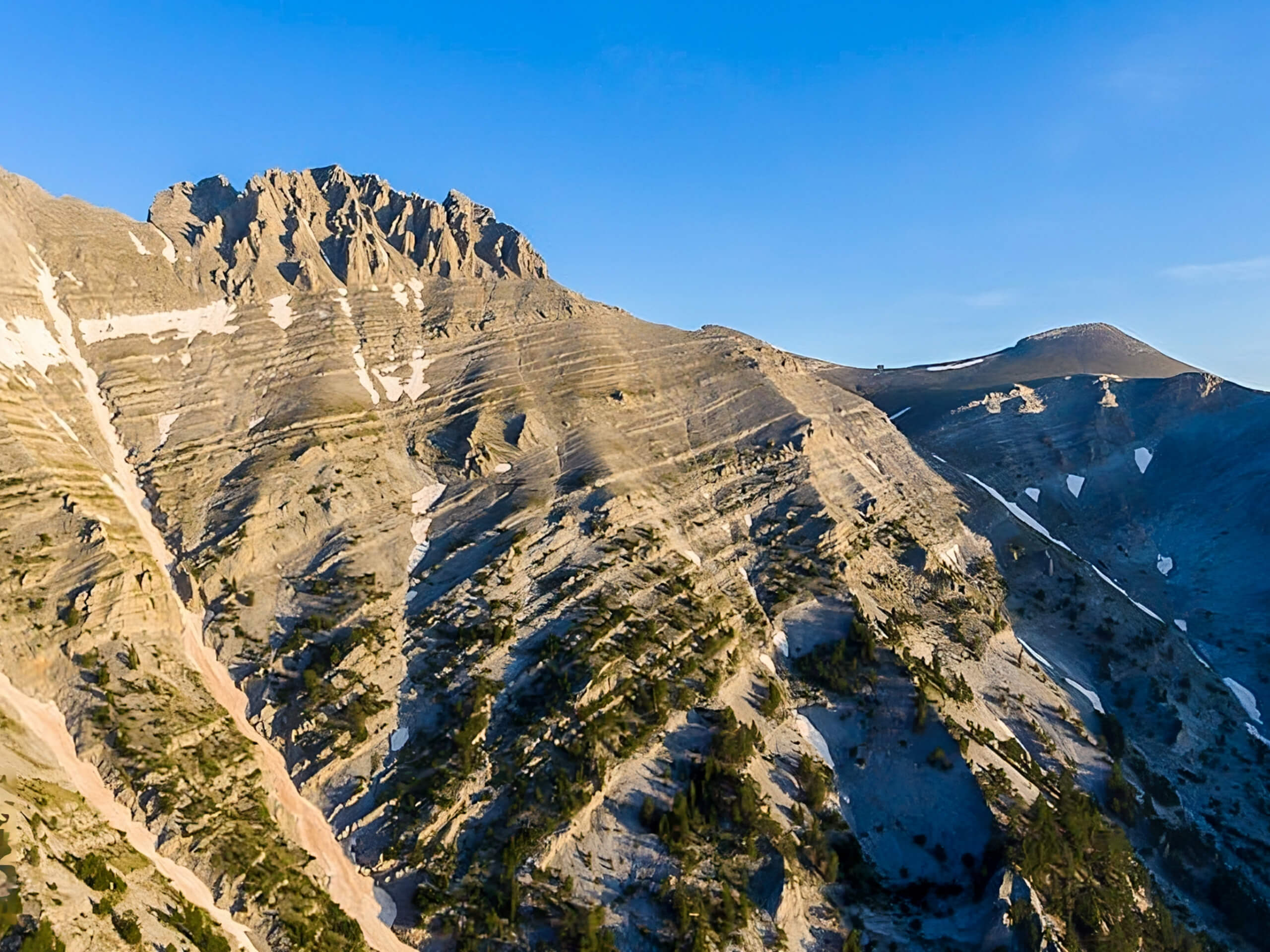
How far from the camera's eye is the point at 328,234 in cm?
12181

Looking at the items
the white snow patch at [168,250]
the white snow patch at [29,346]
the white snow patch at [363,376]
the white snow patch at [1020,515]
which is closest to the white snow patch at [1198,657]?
the white snow patch at [1020,515]

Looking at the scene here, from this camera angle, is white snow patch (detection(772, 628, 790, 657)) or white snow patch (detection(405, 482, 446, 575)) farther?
white snow patch (detection(405, 482, 446, 575))

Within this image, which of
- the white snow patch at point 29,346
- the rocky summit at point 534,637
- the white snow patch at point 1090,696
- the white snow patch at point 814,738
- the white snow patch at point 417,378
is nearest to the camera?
the rocky summit at point 534,637

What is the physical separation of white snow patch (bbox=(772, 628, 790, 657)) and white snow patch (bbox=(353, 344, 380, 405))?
55409 mm

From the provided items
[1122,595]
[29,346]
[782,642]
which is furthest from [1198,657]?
[29,346]

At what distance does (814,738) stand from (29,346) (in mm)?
91858

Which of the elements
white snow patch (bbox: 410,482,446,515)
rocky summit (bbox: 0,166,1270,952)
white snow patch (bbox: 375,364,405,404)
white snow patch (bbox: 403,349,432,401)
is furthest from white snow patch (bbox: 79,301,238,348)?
white snow patch (bbox: 410,482,446,515)

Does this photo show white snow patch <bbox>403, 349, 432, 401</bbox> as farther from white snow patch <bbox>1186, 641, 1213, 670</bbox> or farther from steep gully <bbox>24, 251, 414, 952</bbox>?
white snow patch <bbox>1186, 641, 1213, 670</bbox>

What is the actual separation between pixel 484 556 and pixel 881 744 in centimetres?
4082

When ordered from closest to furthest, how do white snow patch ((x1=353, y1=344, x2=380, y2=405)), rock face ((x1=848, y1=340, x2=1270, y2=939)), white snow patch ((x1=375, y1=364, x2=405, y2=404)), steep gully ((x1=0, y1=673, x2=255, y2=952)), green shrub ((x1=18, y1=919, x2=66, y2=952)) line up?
green shrub ((x1=18, y1=919, x2=66, y2=952)) < steep gully ((x1=0, y1=673, x2=255, y2=952)) < rock face ((x1=848, y1=340, x2=1270, y2=939)) < white snow patch ((x1=353, y1=344, x2=380, y2=405)) < white snow patch ((x1=375, y1=364, x2=405, y2=404))

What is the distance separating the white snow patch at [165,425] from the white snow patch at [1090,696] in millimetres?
101629

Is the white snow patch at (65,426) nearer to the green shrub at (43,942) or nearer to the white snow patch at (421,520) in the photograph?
the white snow patch at (421,520)

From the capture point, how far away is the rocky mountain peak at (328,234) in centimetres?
11262

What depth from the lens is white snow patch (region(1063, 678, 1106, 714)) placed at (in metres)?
85.1
